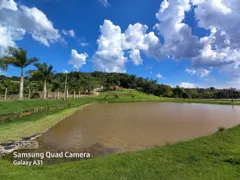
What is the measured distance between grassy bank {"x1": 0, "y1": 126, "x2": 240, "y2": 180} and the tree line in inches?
875

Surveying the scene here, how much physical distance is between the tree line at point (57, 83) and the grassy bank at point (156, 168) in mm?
22235

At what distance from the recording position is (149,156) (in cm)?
680

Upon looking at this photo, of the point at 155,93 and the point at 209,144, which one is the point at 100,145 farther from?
the point at 155,93

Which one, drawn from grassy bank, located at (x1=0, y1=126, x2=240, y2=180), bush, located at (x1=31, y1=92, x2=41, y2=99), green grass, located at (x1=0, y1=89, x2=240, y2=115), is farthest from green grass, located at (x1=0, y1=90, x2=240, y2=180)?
bush, located at (x1=31, y1=92, x2=41, y2=99)

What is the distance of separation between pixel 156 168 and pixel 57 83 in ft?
146

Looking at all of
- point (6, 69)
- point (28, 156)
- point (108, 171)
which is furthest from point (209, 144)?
point (6, 69)

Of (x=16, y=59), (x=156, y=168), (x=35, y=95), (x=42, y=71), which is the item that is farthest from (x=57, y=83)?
(x=156, y=168)

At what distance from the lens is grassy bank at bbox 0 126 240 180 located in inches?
197

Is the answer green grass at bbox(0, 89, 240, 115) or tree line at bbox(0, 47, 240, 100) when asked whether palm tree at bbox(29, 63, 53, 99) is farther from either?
green grass at bbox(0, 89, 240, 115)

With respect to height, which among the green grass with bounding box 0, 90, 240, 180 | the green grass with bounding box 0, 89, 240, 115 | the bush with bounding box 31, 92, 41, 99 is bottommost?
the green grass with bounding box 0, 90, 240, 180

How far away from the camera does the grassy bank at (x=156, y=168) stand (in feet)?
16.4

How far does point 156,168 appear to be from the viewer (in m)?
5.54

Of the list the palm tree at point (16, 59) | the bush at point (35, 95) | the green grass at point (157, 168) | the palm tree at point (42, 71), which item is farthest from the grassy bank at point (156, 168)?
the bush at point (35, 95)

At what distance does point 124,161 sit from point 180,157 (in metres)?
2.27
